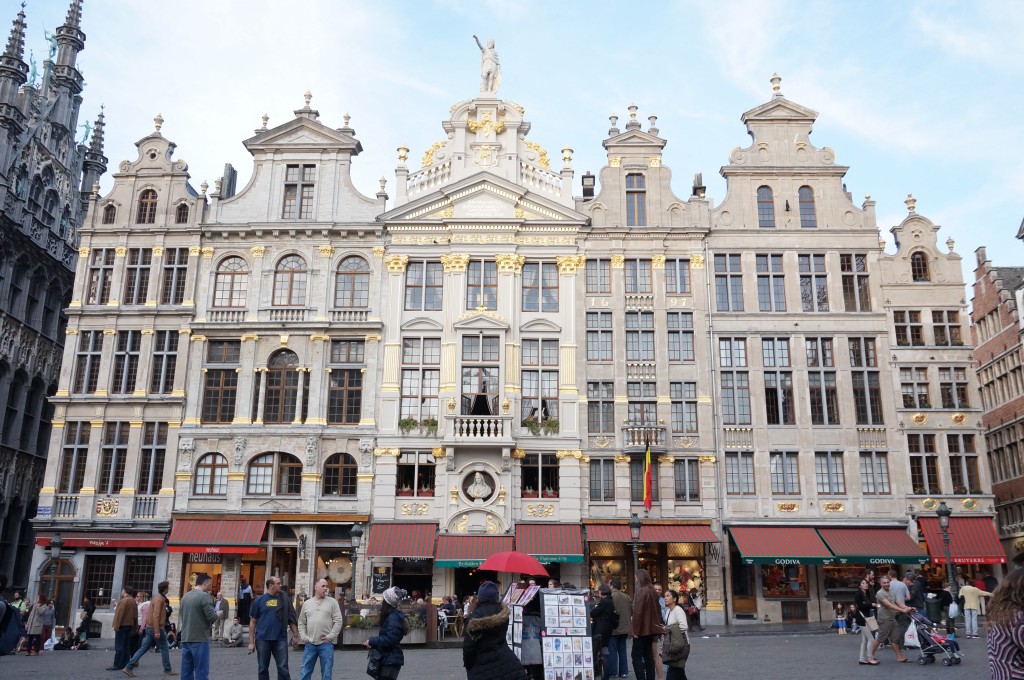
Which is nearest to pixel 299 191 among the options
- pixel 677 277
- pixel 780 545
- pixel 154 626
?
pixel 677 277

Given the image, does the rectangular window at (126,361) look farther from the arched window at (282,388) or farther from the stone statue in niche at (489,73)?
the stone statue in niche at (489,73)

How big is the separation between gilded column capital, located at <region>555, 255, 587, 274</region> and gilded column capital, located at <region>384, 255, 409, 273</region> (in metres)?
A: 6.42

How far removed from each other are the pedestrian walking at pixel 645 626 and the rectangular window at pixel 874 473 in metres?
22.9

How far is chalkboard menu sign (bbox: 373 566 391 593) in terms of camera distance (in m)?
33.1

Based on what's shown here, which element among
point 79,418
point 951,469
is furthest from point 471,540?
point 951,469

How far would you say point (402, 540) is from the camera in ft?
109

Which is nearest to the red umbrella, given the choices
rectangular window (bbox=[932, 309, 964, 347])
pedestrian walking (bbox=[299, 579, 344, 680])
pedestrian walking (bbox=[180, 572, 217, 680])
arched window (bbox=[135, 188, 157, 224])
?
pedestrian walking (bbox=[299, 579, 344, 680])

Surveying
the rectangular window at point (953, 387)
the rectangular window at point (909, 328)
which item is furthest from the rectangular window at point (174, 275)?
the rectangular window at point (953, 387)

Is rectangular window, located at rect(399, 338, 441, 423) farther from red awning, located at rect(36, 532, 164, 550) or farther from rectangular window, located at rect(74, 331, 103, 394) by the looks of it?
rectangular window, located at rect(74, 331, 103, 394)

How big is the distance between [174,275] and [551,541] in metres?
19.2

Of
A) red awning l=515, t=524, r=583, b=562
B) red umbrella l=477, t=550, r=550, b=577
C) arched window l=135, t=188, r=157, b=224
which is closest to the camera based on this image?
red umbrella l=477, t=550, r=550, b=577

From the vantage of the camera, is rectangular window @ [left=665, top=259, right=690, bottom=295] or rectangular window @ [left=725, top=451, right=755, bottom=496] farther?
rectangular window @ [left=665, top=259, right=690, bottom=295]

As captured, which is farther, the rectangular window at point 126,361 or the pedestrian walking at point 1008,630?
the rectangular window at point 126,361

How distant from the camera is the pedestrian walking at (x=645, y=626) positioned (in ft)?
47.3
